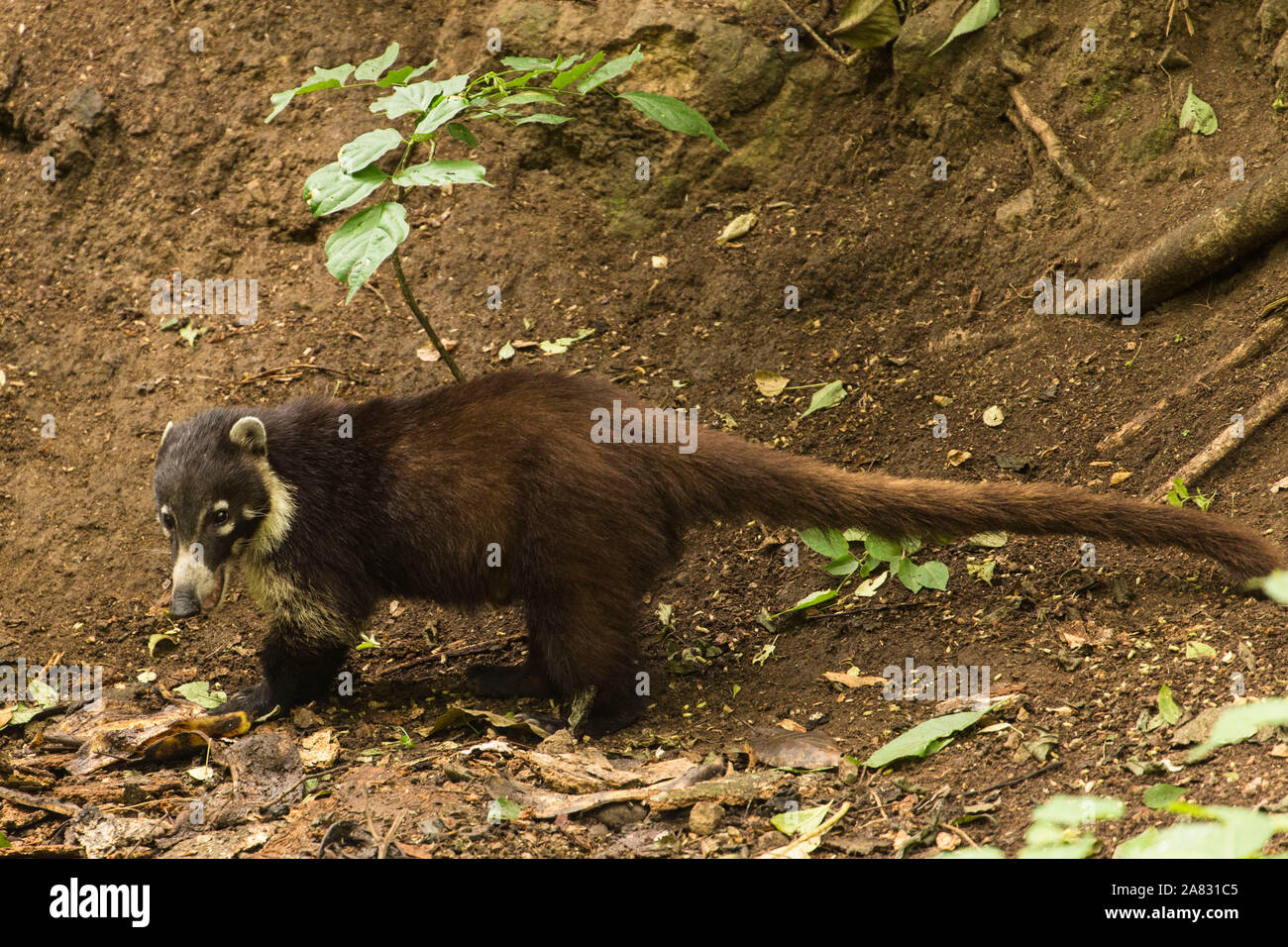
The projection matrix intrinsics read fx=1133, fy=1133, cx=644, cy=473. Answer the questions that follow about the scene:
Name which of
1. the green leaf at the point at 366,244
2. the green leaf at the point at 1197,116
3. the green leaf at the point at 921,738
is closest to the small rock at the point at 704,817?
the green leaf at the point at 921,738

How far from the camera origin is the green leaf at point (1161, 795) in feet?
9.73

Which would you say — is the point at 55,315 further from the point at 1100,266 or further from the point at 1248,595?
the point at 1248,595

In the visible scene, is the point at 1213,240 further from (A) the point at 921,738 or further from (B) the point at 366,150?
(B) the point at 366,150

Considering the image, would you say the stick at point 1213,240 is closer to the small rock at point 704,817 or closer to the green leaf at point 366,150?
the small rock at point 704,817

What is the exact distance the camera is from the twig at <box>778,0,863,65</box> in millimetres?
6531

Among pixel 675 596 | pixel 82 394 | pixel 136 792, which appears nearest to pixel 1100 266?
pixel 675 596

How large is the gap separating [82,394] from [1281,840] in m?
6.14

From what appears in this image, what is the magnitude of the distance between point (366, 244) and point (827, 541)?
7.01ft

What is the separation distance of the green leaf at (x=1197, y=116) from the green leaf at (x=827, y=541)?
2796 millimetres

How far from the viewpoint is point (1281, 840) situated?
8.61 ft

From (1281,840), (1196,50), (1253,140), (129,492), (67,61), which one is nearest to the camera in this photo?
(1281,840)

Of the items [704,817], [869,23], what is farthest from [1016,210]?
[704,817]

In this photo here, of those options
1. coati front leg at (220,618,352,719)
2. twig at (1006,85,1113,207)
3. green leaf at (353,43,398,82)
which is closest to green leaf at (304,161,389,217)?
green leaf at (353,43,398,82)

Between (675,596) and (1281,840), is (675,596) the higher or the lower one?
the higher one
